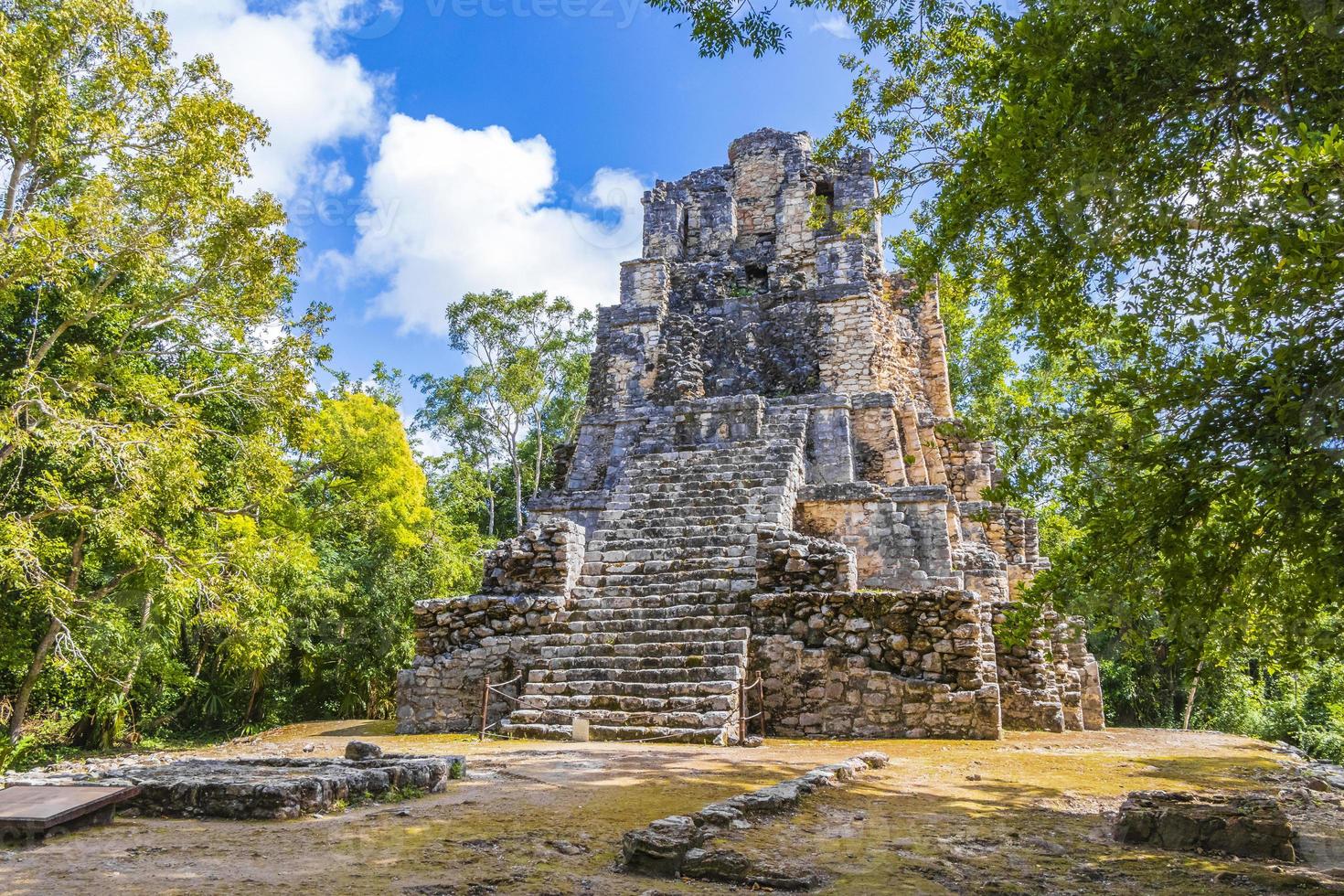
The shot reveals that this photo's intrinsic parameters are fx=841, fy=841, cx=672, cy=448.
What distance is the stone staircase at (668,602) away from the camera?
26.6ft

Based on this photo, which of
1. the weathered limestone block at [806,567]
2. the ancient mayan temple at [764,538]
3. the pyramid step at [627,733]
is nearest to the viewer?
the pyramid step at [627,733]

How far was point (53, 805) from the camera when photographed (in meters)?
3.79

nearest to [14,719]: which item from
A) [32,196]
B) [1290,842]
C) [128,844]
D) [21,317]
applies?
[21,317]

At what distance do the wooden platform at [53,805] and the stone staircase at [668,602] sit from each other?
171 inches

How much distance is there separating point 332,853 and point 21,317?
39.6 feet

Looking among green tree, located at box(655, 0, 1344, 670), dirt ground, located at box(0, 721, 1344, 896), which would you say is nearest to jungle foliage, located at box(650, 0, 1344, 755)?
green tree, located at box(655, 0, 1344, 670)

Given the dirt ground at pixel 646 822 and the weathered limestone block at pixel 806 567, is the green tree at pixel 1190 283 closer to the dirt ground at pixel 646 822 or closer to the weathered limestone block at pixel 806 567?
the dirt ground at pixel 646 822

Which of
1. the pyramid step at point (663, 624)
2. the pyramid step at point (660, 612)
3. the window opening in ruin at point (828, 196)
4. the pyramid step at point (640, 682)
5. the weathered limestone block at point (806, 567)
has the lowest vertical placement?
the pyramid step at point (640, 682)

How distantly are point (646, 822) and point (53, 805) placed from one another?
2.72m

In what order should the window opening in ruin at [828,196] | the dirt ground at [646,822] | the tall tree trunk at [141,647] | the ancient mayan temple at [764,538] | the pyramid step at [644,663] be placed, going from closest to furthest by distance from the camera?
the dirt ground at [646,822] → the ancient mayan temple at [764,538] → the pyramid step at [644,663] → the tall tree trunk at [141,647] → the window opening in ruin at [828,196]

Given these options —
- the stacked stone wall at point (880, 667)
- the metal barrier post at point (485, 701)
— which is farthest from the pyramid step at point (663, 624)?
the metal barrier post at point (485, 701)

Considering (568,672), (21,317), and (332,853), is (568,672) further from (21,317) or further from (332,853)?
(21,317)

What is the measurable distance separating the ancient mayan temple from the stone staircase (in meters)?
0.03

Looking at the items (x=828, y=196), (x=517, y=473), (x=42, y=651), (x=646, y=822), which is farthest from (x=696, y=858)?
(x=517, y=473)
